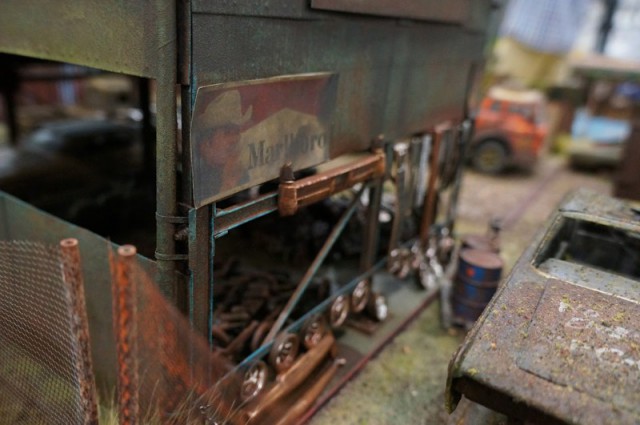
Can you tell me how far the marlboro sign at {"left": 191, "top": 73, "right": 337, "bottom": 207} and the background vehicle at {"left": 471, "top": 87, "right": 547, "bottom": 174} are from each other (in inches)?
420

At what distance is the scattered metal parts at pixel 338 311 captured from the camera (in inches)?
225

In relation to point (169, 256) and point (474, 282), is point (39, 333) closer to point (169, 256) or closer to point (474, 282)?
point (169, 256)

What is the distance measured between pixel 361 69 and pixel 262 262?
3304 mm

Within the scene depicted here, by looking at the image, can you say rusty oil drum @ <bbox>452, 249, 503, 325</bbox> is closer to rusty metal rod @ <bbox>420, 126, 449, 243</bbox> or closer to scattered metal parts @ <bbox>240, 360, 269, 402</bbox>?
rusty metal rod @ <bbox>420, 126, 449, 243</bbox>

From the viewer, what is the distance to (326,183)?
4652 millimetres

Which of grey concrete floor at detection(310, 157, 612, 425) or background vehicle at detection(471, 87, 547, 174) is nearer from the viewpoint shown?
grey concrete floor at detection(310, 157, 612, 425)

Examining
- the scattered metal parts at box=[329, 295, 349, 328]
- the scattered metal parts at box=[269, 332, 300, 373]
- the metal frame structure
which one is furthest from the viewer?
the scattered metal parts at box=[329, 295, 349, 328]

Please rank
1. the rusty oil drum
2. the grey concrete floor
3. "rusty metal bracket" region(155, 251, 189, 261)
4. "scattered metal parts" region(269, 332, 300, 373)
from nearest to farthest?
1. "rusty metal bracket" region(155, 251, 189, 261)
2. "scattered metal parts" region(269, 332, 300, 373)
3. the grey concrete floor
4. the rusty oil drum

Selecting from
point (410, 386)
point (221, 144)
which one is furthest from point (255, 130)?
point (410, 386)

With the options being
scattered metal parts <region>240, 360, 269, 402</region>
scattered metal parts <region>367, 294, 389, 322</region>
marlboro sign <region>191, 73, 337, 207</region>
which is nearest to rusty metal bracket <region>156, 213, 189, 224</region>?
marlboro sign <region>191, 73, 337, 207</region>

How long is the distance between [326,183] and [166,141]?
1.65 metres

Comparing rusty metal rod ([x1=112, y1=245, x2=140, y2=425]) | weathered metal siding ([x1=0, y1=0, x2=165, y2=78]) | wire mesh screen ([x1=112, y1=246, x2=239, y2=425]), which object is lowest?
wire mesh screen ([x1=112, y1=246, x2=239, y2=425])

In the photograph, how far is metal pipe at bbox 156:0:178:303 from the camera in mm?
3160

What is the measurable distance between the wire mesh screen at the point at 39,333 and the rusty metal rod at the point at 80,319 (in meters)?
0.18
